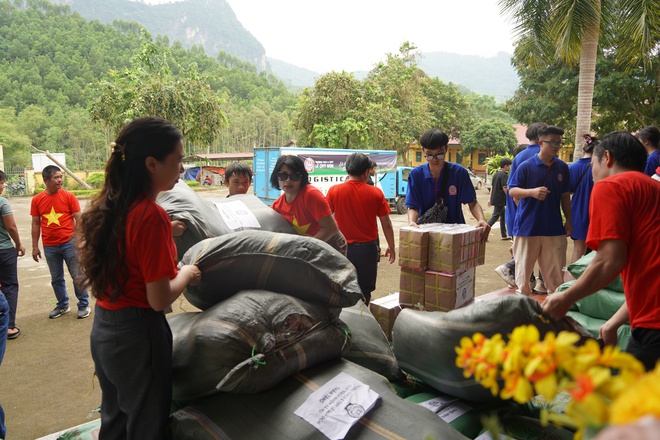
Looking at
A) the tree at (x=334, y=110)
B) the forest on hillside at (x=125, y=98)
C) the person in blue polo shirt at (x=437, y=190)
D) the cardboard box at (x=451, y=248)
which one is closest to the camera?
the cardboard box at (x=451, y=248)

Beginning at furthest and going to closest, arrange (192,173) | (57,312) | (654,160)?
(192,173) < (57,312) < (654,160)

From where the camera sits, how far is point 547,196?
145 inches

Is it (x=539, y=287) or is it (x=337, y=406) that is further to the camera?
(x=539, y=287)

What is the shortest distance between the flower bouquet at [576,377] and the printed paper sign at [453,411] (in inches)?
50.1

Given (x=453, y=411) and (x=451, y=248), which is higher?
(x=451, y=248)

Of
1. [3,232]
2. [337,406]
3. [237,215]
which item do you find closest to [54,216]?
[3,232]

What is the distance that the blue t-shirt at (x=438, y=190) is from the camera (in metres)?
3.20

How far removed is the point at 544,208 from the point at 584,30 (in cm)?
510

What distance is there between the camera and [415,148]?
3189 cm

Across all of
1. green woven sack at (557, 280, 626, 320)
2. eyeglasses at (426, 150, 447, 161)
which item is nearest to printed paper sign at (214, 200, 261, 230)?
eyeglasses at (426, 150, 447, 161)

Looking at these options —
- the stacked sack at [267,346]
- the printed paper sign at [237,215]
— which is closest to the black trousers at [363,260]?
the printed paper sign at [237,215]

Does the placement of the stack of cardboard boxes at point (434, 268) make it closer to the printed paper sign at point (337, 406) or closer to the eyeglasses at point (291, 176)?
the eyeglasses at point (291, 176)

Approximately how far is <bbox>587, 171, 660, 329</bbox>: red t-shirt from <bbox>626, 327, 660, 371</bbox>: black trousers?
3 cm

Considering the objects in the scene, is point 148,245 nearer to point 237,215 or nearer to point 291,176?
point 237,215
